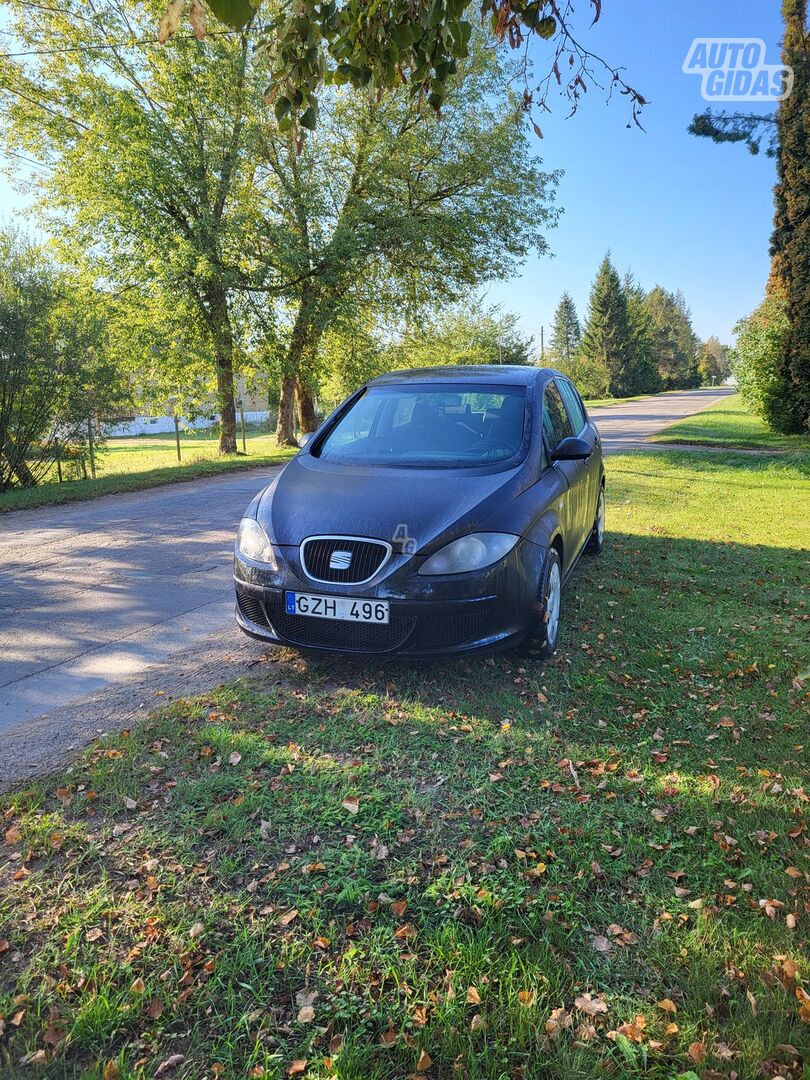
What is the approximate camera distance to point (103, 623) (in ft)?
17.1

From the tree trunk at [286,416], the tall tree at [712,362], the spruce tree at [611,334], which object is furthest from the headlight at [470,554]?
the tall tree at [712,362]

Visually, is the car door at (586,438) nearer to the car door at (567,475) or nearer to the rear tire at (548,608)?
the car door at (567,475)

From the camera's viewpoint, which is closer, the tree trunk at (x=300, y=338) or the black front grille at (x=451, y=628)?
the black front grille at (x=451, y=628)

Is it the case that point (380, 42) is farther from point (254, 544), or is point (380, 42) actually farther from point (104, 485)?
point (104, 485)

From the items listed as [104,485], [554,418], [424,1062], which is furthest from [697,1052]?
[104,485]

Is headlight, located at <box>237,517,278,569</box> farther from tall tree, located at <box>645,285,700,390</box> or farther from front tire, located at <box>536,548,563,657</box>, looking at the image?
tall tree, located at <box>645,285,700,390</box>

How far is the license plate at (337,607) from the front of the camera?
11.8ft

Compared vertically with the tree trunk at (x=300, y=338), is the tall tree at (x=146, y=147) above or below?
above

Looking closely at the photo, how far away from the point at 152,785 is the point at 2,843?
0.59 metres

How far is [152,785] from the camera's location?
3012 millimetres

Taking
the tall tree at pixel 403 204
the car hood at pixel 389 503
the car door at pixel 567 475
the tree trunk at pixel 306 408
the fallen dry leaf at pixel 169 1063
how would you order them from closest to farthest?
1. the fallen dry leaf at pixel 169 1063
2. the car hood at pixel 389 503
3. the car door at pixel 567 475
4. the tall tree at pixel 403 204
5. the tree trunk at pixel 306 408

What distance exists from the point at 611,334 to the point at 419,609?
79.1 meters

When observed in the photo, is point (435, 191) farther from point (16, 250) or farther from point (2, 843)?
point (2, 843)

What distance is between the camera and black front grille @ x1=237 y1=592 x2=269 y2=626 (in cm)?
395
